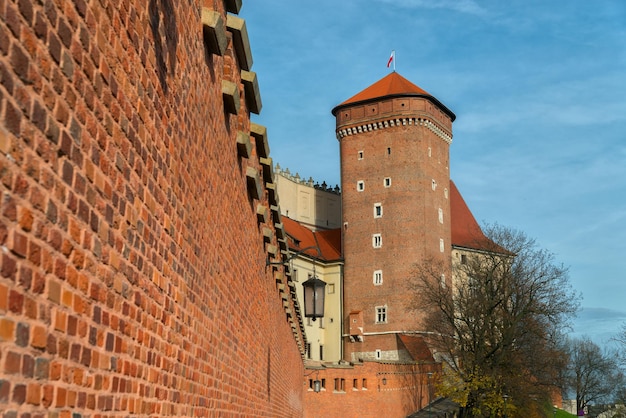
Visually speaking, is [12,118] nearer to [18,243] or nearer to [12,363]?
[18,243]

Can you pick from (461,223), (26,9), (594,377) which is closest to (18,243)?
(26,9)

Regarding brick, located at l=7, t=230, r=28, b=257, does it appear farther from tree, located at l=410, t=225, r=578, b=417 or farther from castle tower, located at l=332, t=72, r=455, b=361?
castle tower, located at l=332, t=72, r=455, b=361

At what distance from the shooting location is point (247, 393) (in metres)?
8.84

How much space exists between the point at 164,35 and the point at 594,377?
244 feet

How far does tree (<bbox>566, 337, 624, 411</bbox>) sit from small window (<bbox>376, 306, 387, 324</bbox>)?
25.4 m

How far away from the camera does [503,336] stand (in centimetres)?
3694

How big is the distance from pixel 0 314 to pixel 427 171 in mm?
52457

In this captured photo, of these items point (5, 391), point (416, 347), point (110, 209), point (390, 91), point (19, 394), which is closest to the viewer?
point (5, 391)

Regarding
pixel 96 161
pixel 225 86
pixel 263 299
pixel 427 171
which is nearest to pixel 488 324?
pixel 427 171

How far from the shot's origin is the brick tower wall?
52.0 m

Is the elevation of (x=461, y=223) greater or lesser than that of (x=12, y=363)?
greater

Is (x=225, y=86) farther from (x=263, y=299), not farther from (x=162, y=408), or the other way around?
(x=263, y=299)

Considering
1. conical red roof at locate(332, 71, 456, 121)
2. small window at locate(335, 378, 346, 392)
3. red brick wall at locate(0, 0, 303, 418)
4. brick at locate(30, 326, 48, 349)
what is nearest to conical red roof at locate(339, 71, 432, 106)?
conical red roof at locate(332, 71, 456, 121)

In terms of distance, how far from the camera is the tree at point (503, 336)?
36344 millimetres
